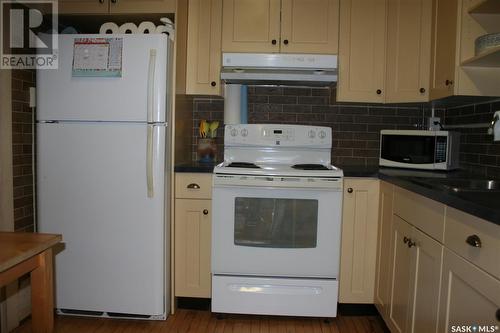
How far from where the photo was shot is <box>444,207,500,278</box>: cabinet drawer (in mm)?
1018

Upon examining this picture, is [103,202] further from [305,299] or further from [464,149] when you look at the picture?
[464,149]

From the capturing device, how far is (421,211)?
5.04ft

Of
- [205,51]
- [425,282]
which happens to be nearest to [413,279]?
[425,282]

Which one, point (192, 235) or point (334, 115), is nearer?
point (192, 235)

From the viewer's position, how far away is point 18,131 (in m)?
2.08

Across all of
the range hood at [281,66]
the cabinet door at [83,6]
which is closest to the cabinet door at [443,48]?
the range hood at [281,66]

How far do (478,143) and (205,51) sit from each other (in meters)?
1.84

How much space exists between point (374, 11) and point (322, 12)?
1.13ft

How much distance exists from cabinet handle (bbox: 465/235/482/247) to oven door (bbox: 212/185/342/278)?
0.94 metres

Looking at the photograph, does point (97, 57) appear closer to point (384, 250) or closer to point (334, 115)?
point (334, 115)

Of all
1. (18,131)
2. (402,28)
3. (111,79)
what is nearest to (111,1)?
(111,79)

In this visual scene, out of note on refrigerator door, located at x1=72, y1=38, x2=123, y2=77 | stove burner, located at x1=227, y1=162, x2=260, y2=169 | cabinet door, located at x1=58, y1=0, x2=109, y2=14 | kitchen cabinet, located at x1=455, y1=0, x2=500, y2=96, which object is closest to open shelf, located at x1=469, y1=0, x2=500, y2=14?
kitchen cabinet, located at x1=455, y1=0, x2=500, y2=96

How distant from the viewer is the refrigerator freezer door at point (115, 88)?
6.44ft

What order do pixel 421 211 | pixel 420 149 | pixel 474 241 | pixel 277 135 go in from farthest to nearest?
1. pixel 277 135
2. pixel 420 149
3. pixel 421 211
4. pixel 474 241
